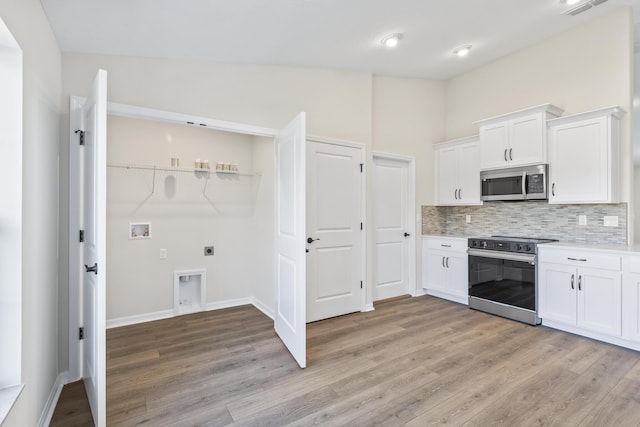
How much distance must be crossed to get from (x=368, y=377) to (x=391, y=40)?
10.4 ft

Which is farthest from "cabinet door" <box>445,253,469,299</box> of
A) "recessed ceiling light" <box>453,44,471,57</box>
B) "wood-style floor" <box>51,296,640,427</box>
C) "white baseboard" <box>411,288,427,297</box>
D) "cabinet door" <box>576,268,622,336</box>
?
"recessed ceiling light" <box>453,44,471,57</box>

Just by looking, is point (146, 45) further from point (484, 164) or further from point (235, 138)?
point (484, 164)

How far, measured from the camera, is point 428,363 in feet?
8.76

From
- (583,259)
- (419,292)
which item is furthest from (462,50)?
(419,292)

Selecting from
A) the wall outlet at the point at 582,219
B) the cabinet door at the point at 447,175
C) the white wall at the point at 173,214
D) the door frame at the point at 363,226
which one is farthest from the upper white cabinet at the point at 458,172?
the white wall at the point at 173,214

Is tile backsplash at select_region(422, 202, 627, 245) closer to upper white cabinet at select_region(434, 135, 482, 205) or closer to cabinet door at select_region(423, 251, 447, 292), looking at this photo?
upper white cabinet at select_region(434, 135, 482, 205)

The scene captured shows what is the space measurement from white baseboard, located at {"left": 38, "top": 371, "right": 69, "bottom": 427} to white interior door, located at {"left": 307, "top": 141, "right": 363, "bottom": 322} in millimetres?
2173

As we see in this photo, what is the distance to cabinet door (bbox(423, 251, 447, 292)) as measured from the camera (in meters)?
4.53

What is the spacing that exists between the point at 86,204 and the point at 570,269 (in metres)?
4.36

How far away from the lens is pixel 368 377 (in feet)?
8.05

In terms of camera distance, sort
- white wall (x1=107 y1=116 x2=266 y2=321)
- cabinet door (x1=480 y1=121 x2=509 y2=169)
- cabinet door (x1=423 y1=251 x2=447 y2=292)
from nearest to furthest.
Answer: white wall (x1=107 y1=116 x2=266 y2=321)
cabinet door (x1=480 y1=121 x2=509 y2=169)
cabinet door (x1=423 y1=251 x2=447 y2=292)

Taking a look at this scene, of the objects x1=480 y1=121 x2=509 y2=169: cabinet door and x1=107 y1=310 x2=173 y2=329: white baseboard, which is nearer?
x1=107 y1=310 x2=173 y2=329: white baseboard

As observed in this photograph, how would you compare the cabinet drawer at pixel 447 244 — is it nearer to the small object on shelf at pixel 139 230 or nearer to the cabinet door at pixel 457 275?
the cabinet door at pixel 457 275

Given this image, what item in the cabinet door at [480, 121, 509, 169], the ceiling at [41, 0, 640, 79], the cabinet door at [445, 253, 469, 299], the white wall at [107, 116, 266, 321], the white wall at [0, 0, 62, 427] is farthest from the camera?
the cabinet door at [445, 253, 469, 299]
